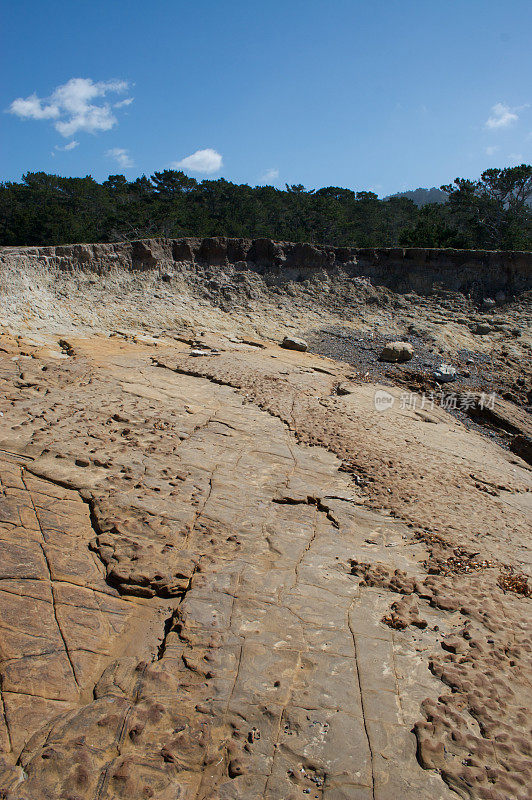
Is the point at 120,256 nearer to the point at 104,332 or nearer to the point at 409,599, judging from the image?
the point at 104,332

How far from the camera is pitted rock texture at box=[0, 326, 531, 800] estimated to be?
265 centimetres

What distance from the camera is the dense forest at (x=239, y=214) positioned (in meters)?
24.5

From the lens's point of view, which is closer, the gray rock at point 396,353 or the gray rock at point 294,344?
the gray rock at point 294,344

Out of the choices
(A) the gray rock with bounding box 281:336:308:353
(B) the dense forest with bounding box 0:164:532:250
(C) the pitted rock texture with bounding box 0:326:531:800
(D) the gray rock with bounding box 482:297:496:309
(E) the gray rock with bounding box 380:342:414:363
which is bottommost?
(C) the pitted rock texture with bounding box 0:326:531:800

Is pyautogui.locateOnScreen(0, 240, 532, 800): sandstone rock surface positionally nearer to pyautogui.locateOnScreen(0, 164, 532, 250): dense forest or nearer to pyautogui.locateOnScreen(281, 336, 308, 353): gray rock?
pyautogui.locateOnScreen(281, 336, 308, 353): gray rock

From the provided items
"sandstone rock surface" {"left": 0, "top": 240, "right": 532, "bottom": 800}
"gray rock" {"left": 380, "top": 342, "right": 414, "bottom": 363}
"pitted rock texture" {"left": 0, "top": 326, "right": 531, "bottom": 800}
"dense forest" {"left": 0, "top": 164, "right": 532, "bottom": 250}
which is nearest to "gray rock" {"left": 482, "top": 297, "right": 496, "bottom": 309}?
"gray rock" {"left": 380, "top": 342, "right": 414, "bottom": 363}

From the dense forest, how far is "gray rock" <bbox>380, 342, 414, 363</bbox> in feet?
33.5

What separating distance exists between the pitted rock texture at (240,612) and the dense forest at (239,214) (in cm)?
1925

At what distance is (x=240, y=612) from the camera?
372 cm

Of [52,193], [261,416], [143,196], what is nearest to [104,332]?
[261,416]

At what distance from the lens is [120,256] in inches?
567

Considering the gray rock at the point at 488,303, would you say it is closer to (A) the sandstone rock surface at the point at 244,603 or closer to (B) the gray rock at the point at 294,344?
(B) the gray rock at the point at 294,344

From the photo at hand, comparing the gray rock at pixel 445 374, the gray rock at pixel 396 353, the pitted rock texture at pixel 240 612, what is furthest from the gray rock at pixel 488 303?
the pitted rock texture at pixel 240 612

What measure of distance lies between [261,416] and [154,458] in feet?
8.38
